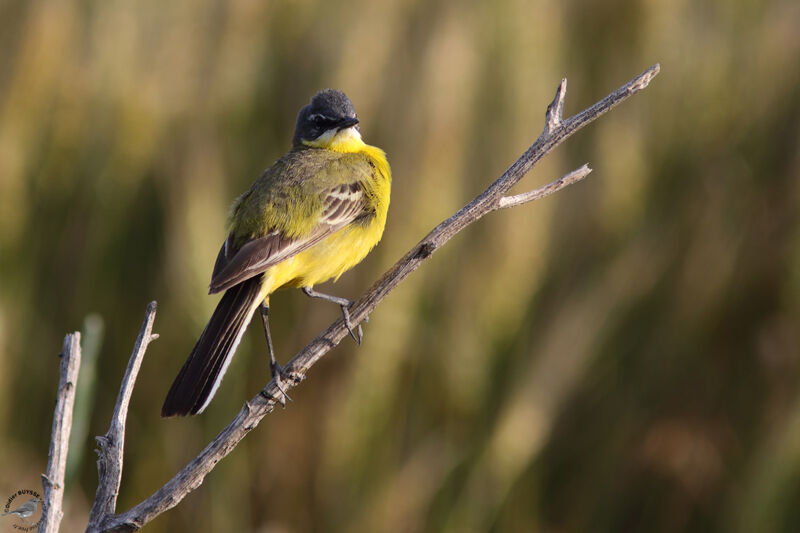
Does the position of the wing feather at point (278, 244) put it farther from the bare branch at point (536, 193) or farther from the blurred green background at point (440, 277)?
the bare branch at point (536, 193)

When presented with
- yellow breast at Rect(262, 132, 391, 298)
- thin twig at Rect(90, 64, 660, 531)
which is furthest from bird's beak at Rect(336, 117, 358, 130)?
thin twig at Rect(90, 64, 660, 531)

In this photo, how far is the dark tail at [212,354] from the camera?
5.19 feet

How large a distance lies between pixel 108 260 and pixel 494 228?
1.22 m

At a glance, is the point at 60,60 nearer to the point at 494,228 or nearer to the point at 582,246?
the point at 494,228

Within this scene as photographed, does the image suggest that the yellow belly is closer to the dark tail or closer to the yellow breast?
the yellow breast

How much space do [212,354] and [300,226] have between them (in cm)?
50

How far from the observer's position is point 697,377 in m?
2.88

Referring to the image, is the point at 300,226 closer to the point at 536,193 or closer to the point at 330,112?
the point at 330,112

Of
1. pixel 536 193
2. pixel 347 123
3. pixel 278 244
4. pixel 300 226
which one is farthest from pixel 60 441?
pixel 347 123

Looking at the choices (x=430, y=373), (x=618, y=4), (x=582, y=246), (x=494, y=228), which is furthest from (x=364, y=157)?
(x=618, y=4)

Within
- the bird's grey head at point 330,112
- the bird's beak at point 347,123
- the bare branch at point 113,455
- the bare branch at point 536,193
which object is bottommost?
the bare branch at point 113,455

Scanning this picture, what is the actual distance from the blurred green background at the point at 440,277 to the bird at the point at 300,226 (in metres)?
0.26

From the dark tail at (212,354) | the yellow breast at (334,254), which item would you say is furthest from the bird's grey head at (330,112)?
the dark tail at (212,354)

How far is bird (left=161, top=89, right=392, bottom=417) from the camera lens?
188cm
